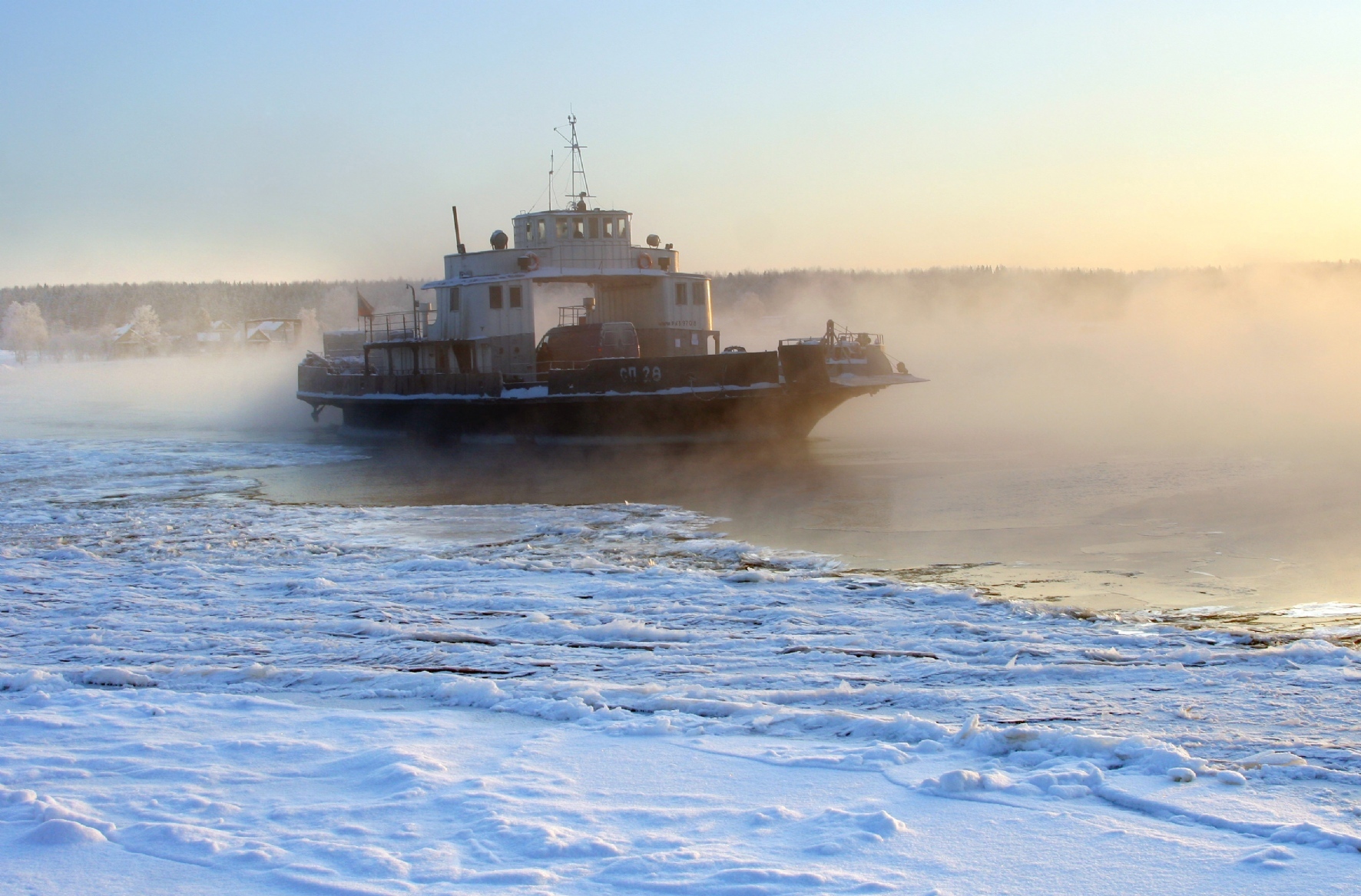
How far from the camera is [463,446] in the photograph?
22.1 metres

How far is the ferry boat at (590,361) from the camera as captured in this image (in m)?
19.2

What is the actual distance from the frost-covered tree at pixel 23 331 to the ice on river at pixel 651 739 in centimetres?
11360

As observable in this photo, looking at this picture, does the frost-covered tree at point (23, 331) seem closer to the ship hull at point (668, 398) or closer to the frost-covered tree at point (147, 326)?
the frost-covered tree at point (147, 326)

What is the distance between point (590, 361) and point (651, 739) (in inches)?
635

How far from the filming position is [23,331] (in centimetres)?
10688

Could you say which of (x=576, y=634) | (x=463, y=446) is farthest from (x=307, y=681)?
(x=463, y=446)

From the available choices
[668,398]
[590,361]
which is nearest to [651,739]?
[668,398]

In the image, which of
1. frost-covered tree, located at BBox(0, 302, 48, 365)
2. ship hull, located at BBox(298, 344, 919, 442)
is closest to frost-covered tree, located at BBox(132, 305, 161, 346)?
frost-covered tree, located at BBox(0, 302, 48, 365)

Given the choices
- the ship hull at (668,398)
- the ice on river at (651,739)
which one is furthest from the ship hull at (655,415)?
the ice on river at (651,739)

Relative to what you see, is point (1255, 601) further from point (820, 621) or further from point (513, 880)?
point (513, 880)

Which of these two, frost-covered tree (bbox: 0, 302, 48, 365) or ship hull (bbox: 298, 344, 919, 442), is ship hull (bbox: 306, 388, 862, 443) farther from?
frost-covered tree (bbox: 0, 302, 48, 365)

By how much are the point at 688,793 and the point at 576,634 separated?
2.73 metres

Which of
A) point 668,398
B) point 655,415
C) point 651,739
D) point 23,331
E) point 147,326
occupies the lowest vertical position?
point 651,739

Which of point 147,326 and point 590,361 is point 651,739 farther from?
point 147,326
